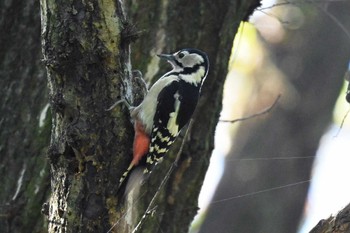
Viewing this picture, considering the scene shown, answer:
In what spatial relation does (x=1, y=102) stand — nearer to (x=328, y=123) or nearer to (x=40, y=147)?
(x=40, y=147)

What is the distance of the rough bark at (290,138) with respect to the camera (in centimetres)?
769

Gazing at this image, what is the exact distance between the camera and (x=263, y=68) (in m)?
9.06

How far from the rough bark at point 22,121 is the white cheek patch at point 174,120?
63 centimetres

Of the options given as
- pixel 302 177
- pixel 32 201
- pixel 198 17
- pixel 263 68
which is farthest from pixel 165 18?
pixel 263 68

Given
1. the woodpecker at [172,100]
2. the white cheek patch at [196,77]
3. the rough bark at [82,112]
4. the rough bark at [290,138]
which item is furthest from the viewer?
the rough bark at [290,138]

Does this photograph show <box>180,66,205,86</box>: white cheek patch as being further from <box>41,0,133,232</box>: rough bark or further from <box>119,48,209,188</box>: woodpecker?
<box>41,0,133,232</box>: rough bark

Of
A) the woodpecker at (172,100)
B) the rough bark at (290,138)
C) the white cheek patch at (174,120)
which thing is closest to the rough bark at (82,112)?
the woodpecker at (172,100)

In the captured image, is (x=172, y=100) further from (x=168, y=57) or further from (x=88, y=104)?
(x=88, y=104)

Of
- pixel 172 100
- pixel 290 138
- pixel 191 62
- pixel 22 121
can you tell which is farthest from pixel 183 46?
pixel 290 138

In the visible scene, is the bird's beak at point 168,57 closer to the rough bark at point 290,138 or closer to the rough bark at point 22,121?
the rough bark at point 22,121

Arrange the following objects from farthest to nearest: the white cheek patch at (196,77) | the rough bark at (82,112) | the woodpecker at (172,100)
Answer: the white cheek patch at (196,77) < the woodpecker at (172,100) < the rough bark at (82,112)

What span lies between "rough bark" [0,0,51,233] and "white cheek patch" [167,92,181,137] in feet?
2.07

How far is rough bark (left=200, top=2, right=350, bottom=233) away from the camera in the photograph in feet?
25.2

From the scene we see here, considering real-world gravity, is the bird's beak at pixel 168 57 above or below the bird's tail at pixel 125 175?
above
